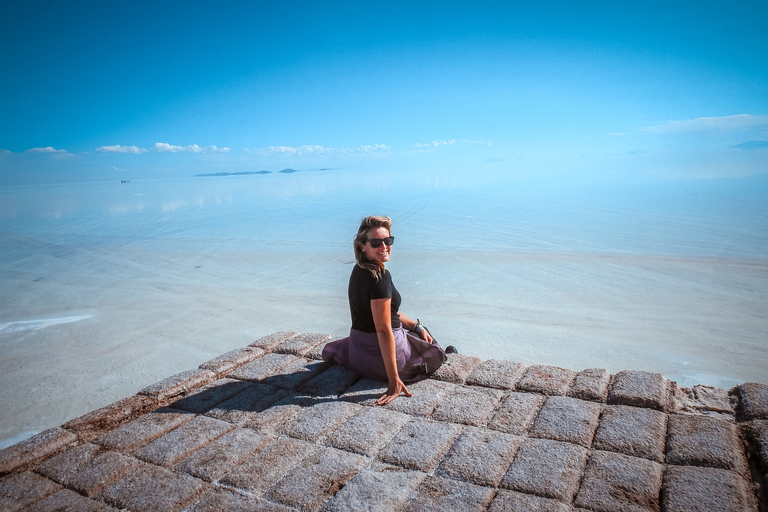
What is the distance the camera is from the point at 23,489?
274 cm

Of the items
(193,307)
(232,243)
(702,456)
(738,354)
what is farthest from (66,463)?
(232,243)

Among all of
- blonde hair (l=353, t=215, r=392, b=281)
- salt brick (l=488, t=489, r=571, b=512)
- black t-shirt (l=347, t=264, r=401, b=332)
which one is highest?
blonde hair (l=353, t=215, r=392, b=281)

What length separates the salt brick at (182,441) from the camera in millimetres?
2971

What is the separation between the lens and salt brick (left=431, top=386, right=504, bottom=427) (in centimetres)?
323

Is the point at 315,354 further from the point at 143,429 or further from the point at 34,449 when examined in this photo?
the point at 34,449

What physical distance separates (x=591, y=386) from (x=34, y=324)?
1089cm

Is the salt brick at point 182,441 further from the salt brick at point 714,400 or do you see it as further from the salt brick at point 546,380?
the salt brick at point 714,400

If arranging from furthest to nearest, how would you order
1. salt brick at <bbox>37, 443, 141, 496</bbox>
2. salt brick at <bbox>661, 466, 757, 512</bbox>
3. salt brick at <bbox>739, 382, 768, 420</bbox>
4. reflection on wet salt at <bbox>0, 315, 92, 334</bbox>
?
reflection on wet salt at <bbox>0, 315, 92, 334</bbox>, salt brick at <bbox>739, 382, 768, 420</bbox>, salt brick at <bbox>37, 443, 141, 496</bbox>, salt brick at <bbox>661, 466, 757, 512</bbox>

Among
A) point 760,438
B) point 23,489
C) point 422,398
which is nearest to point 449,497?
point 422,398

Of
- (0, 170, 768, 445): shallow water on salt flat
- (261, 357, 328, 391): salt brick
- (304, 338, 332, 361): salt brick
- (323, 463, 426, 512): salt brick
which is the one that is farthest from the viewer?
(0, 170, 768, 445): shallow water on salt flat

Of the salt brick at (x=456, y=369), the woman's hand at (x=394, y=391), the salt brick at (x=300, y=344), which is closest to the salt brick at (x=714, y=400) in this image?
the salt brick at (x=456, y=369)

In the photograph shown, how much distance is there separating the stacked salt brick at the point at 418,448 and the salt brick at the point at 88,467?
0.4 inches

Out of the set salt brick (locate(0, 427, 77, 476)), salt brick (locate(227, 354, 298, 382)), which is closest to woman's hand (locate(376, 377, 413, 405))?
salt brick (locate(227, 354, 298, 382))

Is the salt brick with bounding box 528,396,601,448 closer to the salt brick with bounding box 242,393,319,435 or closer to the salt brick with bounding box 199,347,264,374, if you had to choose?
the salt brick with bounding box 242,393,319,435
